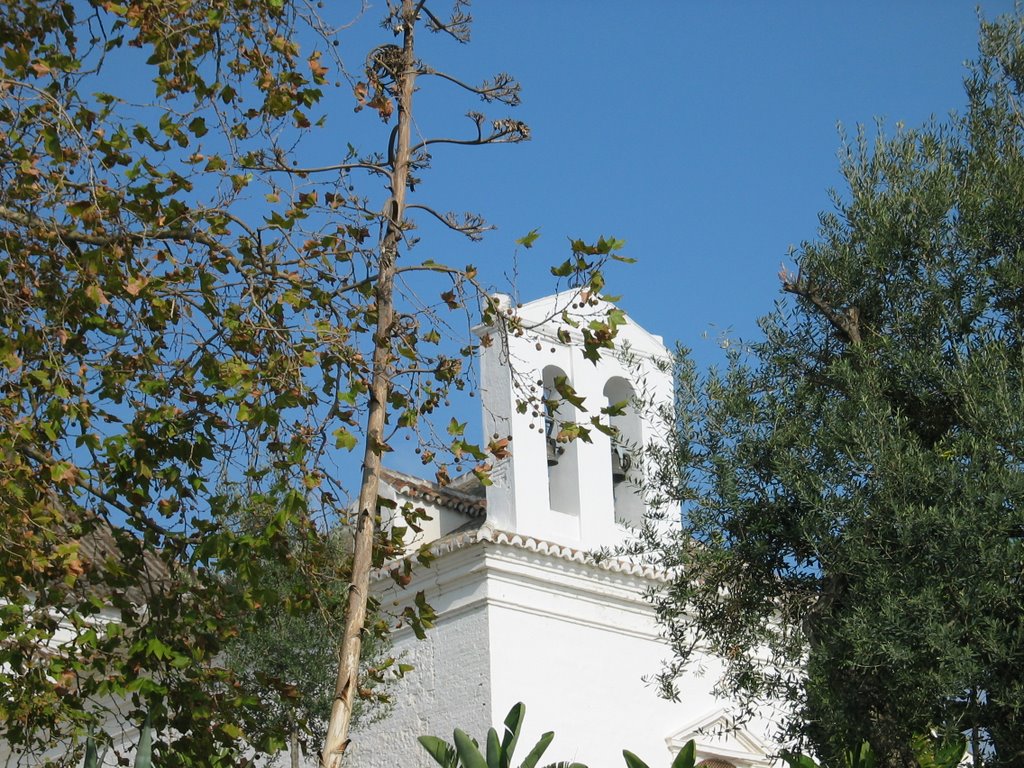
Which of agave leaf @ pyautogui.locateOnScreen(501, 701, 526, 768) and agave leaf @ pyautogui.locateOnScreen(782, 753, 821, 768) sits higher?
agave leaf @ pyautogui.locateOnScreen(501, 701, 526, 768)

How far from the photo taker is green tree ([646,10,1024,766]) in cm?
803

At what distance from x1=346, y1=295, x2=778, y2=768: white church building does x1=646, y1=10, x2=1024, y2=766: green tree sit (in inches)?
274

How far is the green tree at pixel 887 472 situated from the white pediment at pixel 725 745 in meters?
8.33

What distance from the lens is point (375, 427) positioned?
6473mm

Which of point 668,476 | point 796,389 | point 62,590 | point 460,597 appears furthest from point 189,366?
point 460,597

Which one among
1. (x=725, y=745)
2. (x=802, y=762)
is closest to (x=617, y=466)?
(x=725, y=745)

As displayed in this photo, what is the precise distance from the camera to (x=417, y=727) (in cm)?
1727

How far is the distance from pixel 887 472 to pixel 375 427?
12.1 feet

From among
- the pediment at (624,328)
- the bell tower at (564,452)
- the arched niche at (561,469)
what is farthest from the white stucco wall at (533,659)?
the pediment at (624,328)

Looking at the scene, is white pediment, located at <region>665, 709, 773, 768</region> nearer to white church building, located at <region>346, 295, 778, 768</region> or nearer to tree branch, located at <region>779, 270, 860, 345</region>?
white church building, located at <region>346, 295, 778, 768</region>

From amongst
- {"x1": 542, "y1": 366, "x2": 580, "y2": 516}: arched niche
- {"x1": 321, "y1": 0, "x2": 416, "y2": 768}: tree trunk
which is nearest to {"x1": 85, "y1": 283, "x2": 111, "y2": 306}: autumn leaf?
{"x1": 321, "y1": 0, "x2": 416, "y2": 768}: tree trunk

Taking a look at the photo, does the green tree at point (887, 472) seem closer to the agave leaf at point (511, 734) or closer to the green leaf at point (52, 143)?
the agave leaf at point (511, 734)

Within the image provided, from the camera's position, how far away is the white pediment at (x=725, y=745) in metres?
18.0

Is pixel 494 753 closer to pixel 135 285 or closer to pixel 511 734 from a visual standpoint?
pixel 511 734
